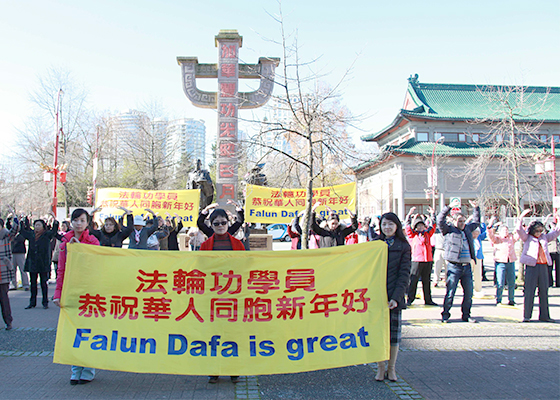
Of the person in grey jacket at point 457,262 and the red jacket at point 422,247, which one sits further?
the red jacket at point 422,247

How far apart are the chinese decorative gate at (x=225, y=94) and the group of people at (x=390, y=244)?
805 centimetres

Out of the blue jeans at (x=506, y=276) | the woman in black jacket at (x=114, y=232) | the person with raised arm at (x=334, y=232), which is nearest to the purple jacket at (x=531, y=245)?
the blue jeans at (x=506, y=276)

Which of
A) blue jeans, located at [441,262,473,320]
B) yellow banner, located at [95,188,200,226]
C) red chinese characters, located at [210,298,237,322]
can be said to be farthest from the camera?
yellow banner, located at [95,188,200,226]

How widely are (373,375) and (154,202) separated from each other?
7.87 metres

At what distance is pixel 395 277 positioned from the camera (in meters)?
4.22

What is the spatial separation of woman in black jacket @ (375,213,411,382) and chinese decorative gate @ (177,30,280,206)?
43.4 ft

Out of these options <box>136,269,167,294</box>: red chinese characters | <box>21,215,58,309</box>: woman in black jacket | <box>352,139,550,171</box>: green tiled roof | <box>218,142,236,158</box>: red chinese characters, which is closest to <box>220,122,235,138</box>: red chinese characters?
<box>218,142,236,158</box>: red chinese characters

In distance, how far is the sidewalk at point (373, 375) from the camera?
378 cm

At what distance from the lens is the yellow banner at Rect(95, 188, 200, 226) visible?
10469 mm

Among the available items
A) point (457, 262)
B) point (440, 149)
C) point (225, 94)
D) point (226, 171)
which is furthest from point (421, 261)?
point (440, 149)

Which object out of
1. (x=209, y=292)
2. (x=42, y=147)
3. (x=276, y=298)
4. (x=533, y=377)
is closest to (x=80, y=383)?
(x=209, y=292)

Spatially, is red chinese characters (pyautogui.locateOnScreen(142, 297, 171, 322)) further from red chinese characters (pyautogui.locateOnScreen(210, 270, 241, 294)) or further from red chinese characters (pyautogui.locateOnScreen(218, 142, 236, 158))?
red chinese characters (pyautogui.locateOnScreen(218, 142, 236, 158))

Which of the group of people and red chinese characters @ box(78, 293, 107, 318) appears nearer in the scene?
red chinese characters @ box(78, 293, 107, 318)

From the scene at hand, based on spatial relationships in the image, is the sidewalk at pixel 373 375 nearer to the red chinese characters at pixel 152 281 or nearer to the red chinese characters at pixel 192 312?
the red chinese characters at pixel 192 312
